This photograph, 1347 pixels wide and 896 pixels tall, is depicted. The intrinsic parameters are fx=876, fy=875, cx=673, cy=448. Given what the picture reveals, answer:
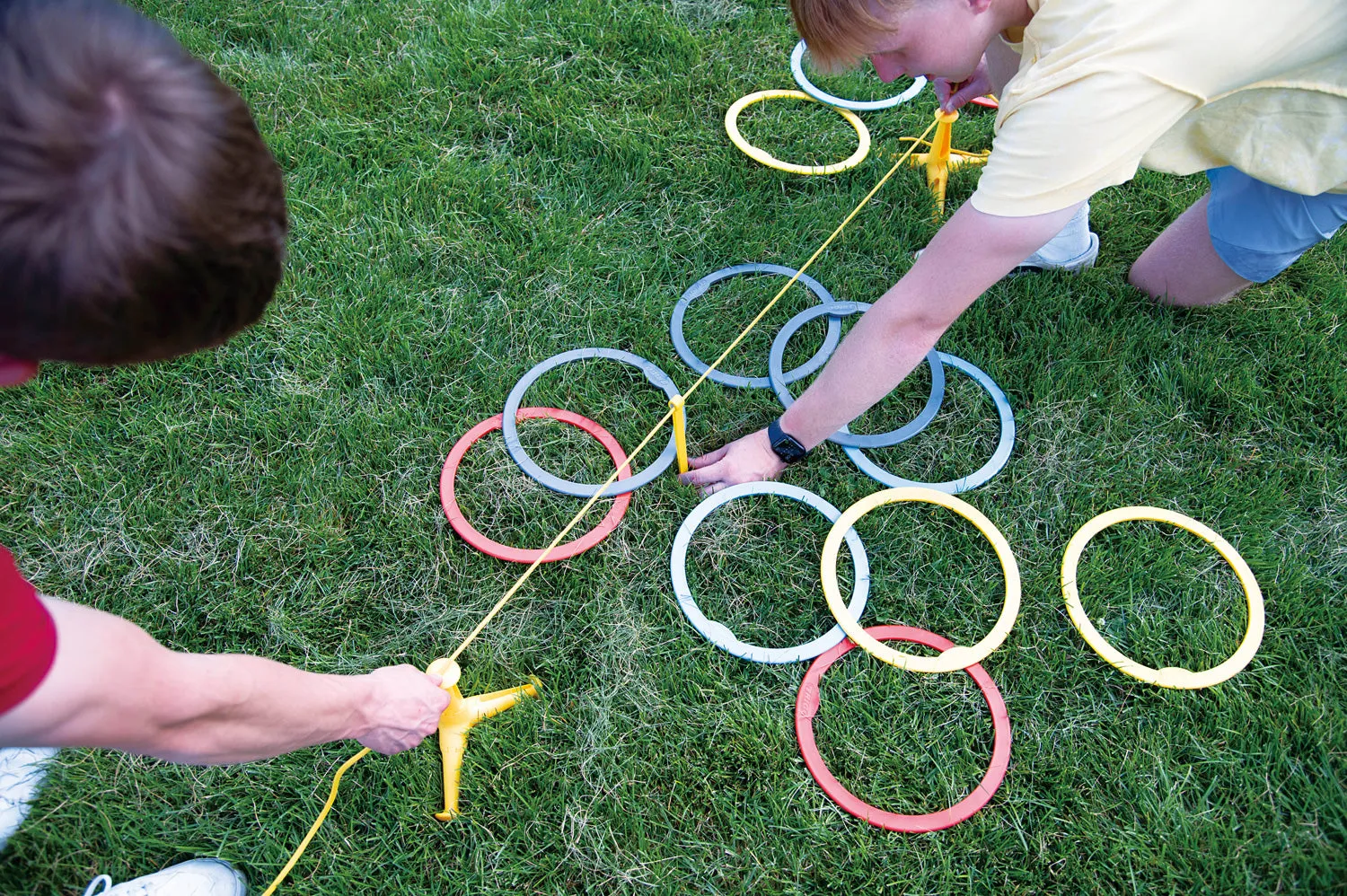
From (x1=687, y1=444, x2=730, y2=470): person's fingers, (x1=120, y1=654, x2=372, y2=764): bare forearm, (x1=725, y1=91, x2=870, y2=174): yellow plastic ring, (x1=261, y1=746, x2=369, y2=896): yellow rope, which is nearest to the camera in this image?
(x1=120, y1=654, x2=372, y2=764): bare forearm

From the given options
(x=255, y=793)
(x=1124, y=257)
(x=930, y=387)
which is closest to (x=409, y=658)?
(x=255, y=793)

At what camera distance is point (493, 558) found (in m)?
2.96

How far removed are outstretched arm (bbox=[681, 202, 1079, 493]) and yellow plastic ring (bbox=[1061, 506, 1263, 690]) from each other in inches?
35.7

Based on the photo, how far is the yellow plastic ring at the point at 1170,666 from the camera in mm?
2684

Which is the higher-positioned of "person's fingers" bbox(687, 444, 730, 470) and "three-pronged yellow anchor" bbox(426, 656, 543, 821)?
"person's fingers" bbox(687, 444, 730, 470)

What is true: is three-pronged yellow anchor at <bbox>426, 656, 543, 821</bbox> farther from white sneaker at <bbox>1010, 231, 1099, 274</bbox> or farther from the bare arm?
white sneaker at <bbox>1010, 231, 1099, 274</bbox>

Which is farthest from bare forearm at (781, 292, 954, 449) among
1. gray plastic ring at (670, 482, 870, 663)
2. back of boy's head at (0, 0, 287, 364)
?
→ back of boy's head at (0, 0, 287, 364)

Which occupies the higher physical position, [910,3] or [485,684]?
[910,3]

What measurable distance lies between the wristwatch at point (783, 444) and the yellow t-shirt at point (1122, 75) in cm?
101

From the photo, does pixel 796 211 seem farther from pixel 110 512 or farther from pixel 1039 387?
pixel 110 512

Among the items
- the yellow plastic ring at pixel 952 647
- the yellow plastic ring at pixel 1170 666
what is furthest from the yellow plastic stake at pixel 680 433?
the yellow plastic ring at pixel 1170 666

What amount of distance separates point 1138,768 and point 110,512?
340 cm

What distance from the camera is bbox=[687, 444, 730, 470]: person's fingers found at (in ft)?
10.3

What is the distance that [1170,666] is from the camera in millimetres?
2746
